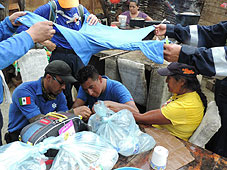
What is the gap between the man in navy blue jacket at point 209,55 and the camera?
1472 millimetres

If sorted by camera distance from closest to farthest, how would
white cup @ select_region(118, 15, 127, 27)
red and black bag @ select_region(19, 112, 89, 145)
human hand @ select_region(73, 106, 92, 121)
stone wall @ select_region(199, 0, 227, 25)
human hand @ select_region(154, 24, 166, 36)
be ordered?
red and black bag @ select_region(19, 112, 89, 145) → human hand @ select_region(73, 106, 92, 121) → human hand @ select_region(154, 24, 166, 36) → white cup @ select_region(118, 15, 127, 27) → stone wall @ select_region(199, 0, 227, 25)

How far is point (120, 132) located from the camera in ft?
4.48

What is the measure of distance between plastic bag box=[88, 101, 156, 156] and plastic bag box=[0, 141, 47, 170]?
469 mm

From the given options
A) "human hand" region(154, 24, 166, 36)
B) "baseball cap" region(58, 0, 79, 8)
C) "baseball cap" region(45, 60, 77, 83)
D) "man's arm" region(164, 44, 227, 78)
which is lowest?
"baseball cap" region(45, 60, 77, 83)

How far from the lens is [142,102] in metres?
3.44

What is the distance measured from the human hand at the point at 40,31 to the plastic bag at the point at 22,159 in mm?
822

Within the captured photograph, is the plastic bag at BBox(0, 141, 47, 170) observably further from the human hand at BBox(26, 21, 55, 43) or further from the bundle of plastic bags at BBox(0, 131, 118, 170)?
the human hand at BBox(26, 21, 55, 43)

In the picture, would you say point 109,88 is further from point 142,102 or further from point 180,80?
point 142,102

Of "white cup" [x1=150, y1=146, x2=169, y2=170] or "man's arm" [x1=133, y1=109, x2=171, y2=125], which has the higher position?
"white cup" [x1=150, y1=146, x2=169, y2=170]

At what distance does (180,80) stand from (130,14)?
4182 millimetres

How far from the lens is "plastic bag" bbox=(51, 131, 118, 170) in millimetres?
1056

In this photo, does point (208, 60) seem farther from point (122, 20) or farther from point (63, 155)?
point (122, 20)

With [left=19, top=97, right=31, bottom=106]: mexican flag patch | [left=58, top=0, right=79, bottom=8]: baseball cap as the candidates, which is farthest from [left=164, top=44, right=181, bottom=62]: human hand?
[left=58, top=0, right=79, bottom=8]: baseball cap

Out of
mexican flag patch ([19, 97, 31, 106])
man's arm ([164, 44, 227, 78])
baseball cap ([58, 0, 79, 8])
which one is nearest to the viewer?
man's arm ([164, 44, 227, 78])
